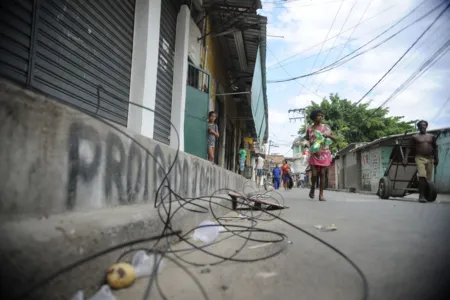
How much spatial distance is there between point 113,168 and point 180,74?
4.58 meters

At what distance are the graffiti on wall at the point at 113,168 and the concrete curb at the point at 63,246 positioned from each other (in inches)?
6.0

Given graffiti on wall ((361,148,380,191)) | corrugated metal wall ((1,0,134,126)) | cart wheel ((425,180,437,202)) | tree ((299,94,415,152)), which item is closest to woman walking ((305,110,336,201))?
cart wheel ((425,180,437,202))

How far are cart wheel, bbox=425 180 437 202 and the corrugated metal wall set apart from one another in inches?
250

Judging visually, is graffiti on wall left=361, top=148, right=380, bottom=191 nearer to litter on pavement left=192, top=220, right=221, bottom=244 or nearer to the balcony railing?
the balcony railing

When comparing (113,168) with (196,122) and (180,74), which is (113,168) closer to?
(180,74)

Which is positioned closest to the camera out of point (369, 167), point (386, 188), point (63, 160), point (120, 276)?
point (120, 276)

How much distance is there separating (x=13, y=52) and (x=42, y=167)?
1610 mm

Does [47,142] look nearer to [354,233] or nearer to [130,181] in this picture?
[130,181]

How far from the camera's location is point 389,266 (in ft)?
5.09

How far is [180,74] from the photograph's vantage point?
242 inches

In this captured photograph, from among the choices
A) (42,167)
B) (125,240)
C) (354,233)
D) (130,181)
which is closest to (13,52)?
(130,181)

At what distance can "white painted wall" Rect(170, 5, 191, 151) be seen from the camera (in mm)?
6129

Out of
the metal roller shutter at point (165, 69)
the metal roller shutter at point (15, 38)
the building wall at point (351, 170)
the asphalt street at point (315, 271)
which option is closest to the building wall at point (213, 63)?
the metal roller shutter at point (165, 69)

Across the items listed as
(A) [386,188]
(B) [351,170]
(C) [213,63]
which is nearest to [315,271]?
(A) [386,188]
